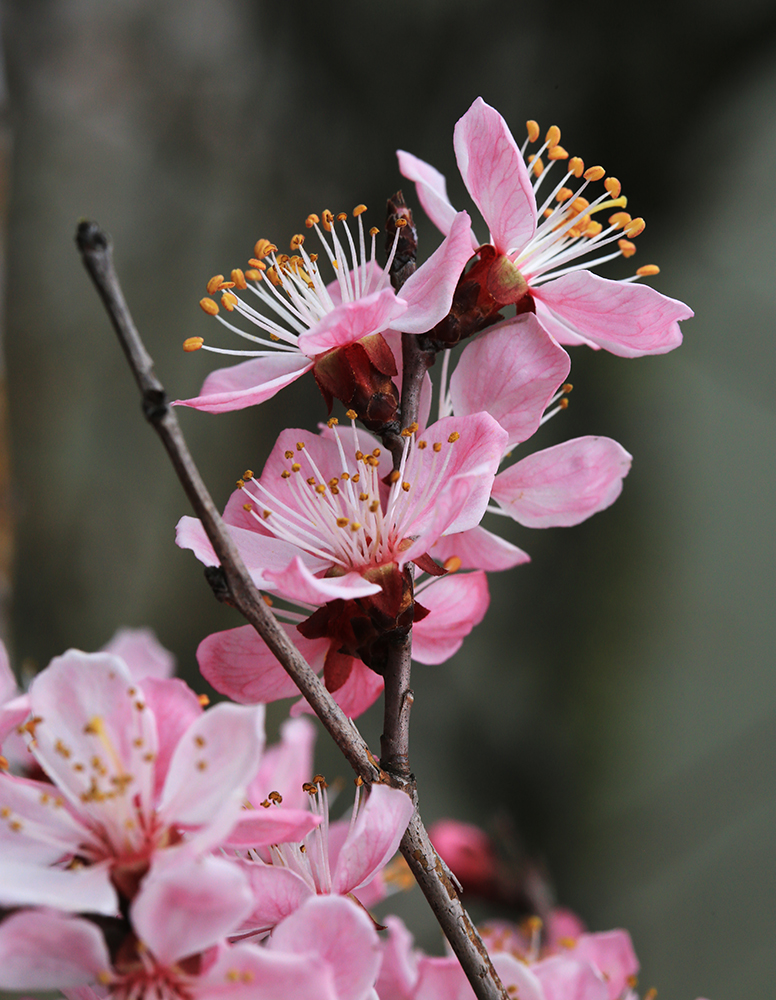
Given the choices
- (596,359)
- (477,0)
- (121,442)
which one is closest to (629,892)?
(596,359)

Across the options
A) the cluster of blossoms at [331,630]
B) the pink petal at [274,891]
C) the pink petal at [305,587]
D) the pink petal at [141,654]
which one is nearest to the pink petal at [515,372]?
the cluster of blossoms at [331,630]

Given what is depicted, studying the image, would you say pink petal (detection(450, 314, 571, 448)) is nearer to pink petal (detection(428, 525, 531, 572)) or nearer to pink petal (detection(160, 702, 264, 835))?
pink petal (detection(428, 525, 531, 572))

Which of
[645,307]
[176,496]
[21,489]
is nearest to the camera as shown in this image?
[645,307]

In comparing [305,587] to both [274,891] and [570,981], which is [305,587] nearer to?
[274,891]

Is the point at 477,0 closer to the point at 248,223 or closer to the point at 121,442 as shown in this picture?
the point at 248,223

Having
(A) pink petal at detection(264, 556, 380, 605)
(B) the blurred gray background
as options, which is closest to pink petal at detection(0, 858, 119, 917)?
(A) pink petal at detection(264, 556, 380, 605)
